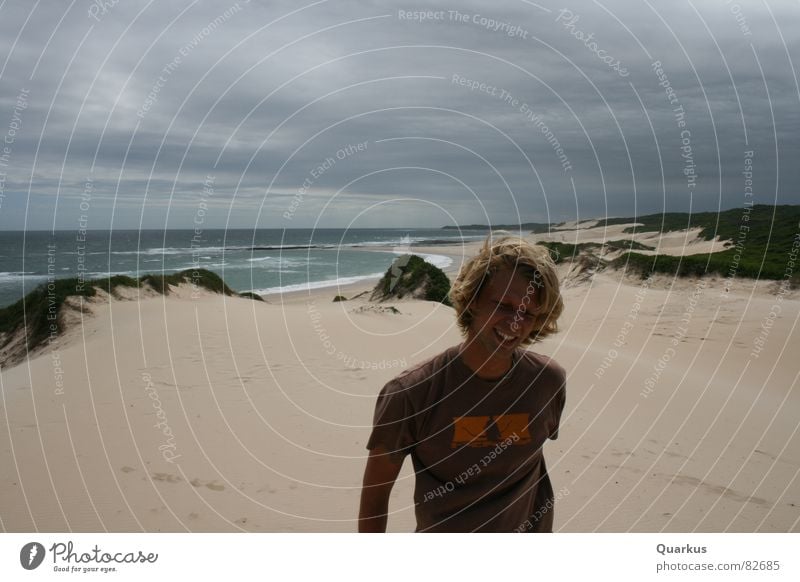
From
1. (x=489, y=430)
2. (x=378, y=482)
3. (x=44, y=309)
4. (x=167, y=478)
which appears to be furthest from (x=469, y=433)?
(x=44, y=309)

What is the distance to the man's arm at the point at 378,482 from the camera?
1.99m

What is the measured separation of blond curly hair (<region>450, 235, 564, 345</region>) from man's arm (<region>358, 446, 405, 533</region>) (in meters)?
0.61

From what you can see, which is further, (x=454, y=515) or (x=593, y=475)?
(x=593, y=475)

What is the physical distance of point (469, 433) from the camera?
6.74 ft

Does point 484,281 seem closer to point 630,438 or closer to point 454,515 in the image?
point 454,515

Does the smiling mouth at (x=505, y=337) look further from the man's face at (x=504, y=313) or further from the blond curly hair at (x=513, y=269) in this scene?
the blond curly hair at (x=513, y=269)

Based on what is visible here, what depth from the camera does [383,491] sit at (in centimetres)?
204

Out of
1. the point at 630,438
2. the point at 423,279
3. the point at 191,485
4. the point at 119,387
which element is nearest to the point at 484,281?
the point at 191,485

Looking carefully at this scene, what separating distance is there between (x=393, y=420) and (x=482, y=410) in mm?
359

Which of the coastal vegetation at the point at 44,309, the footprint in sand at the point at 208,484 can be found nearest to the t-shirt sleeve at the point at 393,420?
the footprint in sand at the point at 208,484

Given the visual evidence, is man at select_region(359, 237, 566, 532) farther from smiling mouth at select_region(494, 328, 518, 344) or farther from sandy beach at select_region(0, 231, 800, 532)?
sandy beach at select_region(0, 231, 800, 532)

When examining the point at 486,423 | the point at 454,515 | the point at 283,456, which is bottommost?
the point at 283,456

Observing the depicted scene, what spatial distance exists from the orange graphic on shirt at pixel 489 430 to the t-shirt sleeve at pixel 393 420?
174 millimetres

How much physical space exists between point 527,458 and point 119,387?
6306 millimetres
